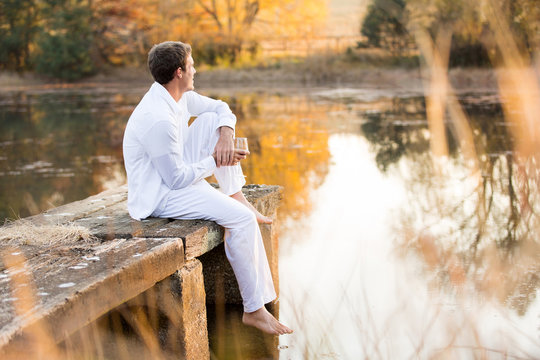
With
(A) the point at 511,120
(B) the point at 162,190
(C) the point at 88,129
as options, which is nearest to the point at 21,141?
(C) the point at 88,129

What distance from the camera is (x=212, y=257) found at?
4.22 metres

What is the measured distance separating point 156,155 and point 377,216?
9.98 ft

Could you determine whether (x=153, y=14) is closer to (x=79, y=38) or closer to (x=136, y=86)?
(x=79, y=38)

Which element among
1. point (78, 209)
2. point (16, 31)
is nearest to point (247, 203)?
point (78, 209)

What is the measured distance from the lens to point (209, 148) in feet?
13.0

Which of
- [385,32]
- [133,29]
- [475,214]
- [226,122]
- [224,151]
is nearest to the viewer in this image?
[224,151]

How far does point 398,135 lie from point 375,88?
9.23 meters

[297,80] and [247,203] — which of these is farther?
[297,80]

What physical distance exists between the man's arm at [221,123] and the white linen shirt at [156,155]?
0.12ft

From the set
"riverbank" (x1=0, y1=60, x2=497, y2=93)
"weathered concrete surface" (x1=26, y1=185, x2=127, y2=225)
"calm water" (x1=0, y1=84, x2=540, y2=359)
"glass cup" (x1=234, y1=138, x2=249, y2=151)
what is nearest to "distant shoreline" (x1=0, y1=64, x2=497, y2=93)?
"riverbank" (x1=0, y1=60, x2=497, y2=93)

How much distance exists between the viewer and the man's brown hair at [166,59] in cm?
364

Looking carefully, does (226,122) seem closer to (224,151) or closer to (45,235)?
(224,151)

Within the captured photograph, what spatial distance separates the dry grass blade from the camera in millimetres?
3314

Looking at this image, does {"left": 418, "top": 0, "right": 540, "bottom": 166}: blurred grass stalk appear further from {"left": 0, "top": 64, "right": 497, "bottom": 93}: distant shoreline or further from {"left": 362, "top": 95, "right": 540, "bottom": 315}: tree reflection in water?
{"left": 0, "top": 64, "right": 497, "bottom": 93}: distant shoreline
